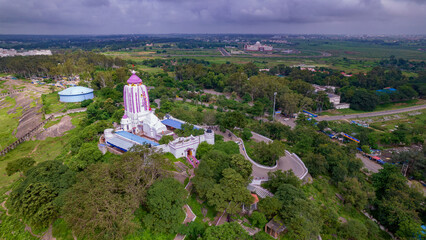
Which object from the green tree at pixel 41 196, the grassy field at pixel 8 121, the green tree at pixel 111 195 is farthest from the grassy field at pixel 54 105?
the green tree at pixel 111 195

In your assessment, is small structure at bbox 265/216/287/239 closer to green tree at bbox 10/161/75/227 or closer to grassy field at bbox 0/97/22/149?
green tree at bbox 10/161/75/227

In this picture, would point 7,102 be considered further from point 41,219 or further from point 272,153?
point 272,153

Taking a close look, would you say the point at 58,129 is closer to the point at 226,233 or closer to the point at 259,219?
the point at 226,233

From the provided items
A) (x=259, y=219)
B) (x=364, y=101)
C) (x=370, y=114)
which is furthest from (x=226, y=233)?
(x=364, y=101)

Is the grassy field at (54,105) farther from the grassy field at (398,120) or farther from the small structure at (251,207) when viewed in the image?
the grassy field at (398,120)

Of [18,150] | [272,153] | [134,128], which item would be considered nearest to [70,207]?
[134,128]

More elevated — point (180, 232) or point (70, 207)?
point (70, 207)
